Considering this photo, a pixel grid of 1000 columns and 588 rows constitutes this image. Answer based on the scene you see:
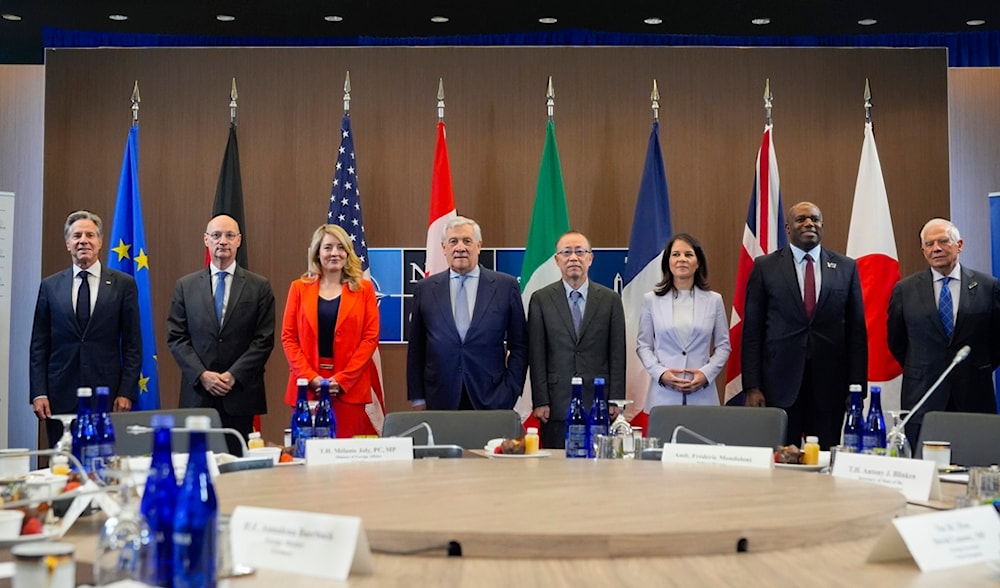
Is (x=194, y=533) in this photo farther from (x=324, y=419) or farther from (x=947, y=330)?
(x=947, y=330)

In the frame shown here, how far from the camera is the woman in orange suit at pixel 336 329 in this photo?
224 inches

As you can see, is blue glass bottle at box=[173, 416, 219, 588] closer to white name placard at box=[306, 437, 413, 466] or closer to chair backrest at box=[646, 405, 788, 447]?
white name placard at box=[306, 437, 413, 466]

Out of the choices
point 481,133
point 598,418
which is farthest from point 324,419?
point 481,133

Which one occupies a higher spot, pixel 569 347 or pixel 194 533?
pixel 569 347

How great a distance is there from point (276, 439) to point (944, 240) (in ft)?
14.6

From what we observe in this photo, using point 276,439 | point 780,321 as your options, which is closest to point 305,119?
point 276,439

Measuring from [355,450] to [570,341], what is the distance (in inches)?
103

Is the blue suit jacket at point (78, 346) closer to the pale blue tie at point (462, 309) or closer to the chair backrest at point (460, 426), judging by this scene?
the pale blue tie at point (462, 309)

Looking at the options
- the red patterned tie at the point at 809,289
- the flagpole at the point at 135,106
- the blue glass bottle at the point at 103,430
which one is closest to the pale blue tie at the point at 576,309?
the red patterned tie at the point at 809,289

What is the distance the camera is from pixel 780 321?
5.79 metres

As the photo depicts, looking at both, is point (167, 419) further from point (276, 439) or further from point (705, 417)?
point (276, 439)

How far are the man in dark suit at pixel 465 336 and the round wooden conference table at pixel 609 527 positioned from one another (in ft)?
9.44

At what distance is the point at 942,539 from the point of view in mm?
1907

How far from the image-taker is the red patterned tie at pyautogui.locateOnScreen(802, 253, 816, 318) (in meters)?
5.77
